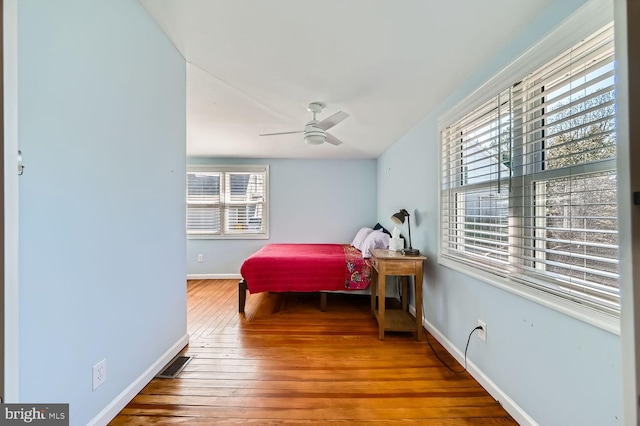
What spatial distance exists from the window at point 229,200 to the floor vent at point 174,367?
296 cm

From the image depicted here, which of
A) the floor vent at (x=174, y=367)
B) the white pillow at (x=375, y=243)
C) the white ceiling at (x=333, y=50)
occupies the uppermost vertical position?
the white ceiling at (x=333, y=50)

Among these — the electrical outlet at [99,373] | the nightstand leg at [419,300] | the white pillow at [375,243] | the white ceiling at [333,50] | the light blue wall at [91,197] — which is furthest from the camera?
the white pillow at [375,243]

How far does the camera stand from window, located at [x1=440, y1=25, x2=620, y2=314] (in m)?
1.04

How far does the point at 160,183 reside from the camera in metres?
1.76

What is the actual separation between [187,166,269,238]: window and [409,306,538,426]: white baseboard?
3529mm

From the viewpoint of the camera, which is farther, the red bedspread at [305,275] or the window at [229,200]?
the window at [229,200]

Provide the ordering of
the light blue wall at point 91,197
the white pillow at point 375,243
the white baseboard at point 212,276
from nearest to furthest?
the light blue wall at point 91,197
the white pillow at point 375,243
the white baseboard at point 212,276

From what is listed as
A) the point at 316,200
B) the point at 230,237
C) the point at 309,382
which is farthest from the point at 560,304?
the point at 230,237

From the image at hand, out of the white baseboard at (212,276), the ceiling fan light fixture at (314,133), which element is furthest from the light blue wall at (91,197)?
the white baseboard at (212,276)

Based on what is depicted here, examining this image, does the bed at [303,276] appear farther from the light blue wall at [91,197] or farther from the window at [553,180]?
the window at [553,180]

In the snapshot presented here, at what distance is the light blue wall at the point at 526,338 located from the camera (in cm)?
103

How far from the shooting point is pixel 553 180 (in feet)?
4.17

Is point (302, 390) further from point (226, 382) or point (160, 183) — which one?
point (160, 183)

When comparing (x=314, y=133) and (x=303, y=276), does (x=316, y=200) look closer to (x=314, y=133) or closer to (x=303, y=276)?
(x=303, y=276)
